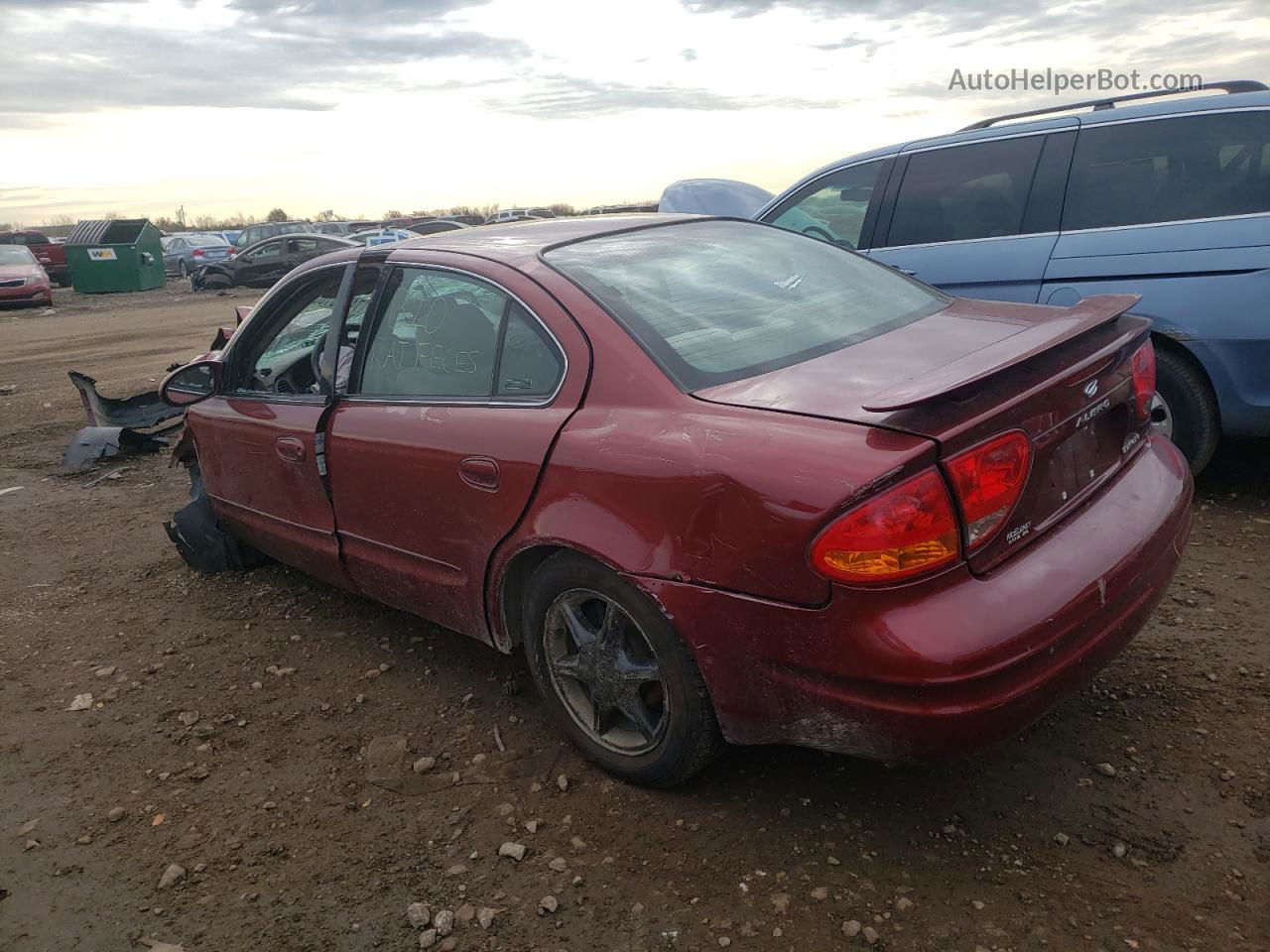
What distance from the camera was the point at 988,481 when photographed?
2.14 m

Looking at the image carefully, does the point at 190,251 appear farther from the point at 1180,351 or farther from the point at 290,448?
the point at 1180,351

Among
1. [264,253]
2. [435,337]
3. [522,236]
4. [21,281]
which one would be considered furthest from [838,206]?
[264,253]

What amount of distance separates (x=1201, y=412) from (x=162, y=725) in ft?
14.3

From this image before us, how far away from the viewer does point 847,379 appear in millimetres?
2420

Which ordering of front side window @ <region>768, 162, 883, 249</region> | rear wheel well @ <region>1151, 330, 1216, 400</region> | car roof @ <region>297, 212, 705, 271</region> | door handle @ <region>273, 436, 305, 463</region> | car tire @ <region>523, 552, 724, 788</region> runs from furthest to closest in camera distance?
1. front side window @ <region>768, 162, 883, 249</region>
2. rear wheel well @ <region>1151, 330, 1216, 400</region>
3. door handle @ <region>273, 436, 305, 463</region>
4. car roof @ <region>297, 212, 705, 271</region>
5. car tire @ <region>523, 552, 724, 788</region>

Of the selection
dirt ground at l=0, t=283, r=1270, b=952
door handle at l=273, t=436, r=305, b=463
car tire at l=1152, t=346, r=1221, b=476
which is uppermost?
door handle at l=273, t=436, r=305, b=463

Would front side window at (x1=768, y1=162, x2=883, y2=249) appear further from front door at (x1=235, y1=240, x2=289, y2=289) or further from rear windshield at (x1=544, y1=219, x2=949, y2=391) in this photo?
front door at (x1=235, y1=240, x2=289, y2=289)

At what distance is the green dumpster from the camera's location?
24406mm

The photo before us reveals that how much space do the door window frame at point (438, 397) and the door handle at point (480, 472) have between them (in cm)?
18

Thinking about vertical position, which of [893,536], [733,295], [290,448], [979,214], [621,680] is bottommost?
[621,680]

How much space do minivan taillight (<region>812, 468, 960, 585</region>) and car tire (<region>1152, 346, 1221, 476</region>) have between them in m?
2.82

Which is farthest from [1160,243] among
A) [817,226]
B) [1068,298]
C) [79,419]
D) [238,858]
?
[79,419]

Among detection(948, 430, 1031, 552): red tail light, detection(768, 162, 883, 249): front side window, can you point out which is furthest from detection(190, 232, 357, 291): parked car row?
detection(948, 430, 1031, 552): red tail light

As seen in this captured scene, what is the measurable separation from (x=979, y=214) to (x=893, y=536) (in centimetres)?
349
